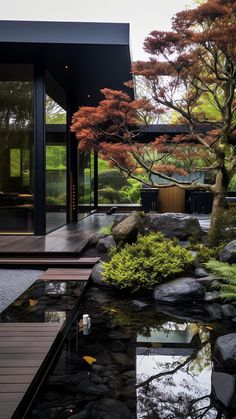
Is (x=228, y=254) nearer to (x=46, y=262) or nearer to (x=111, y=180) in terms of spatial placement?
(x=46, y=262)

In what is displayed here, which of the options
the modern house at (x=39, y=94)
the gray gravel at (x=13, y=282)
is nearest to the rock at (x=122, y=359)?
the gray gravel at (x=13, y=282)

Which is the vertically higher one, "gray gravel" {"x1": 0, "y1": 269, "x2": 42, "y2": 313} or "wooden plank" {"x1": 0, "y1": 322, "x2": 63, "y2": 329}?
"wooden plank" {"x1": 0, "y1": 322, "x2": 63, "y2": 329}

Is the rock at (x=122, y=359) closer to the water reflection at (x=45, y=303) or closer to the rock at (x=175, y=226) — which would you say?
the water reflection at (x=45, y=303)

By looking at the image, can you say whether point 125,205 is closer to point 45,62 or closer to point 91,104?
point 91,104

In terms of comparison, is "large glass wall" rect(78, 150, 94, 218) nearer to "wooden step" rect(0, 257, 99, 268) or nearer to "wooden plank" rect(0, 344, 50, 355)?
"wooden step" rect(0, 257, 99, 268)

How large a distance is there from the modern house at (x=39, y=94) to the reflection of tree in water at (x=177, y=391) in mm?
5042

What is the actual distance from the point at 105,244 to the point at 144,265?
159 centimetres

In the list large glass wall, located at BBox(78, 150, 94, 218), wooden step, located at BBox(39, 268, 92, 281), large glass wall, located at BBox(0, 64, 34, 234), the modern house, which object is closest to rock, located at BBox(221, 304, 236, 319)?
wooden step, located at BBox(39, 268, 92, 281)

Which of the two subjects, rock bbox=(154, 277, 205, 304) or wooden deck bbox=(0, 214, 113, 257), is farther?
wooden deck bbox=(0, 214, 113, 257)

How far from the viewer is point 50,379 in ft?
9.64

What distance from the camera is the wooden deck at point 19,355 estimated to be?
2.28 metres

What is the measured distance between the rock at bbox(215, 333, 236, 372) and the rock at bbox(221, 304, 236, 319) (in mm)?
940

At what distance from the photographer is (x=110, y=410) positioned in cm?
258

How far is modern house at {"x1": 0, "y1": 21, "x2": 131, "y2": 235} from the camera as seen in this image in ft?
21.6
